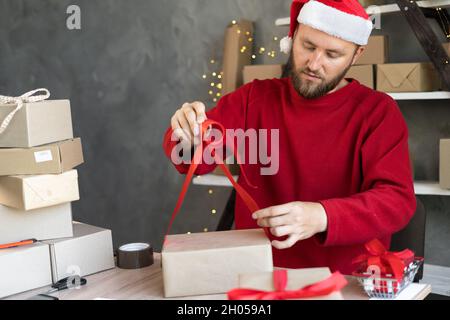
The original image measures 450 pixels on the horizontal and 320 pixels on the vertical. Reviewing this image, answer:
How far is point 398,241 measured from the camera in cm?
171

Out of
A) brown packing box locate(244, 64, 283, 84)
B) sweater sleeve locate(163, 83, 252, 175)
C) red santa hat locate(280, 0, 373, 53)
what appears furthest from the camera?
brown packing box locate(244, 64, 283, 84)

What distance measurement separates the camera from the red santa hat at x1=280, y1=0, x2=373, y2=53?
1.56 m

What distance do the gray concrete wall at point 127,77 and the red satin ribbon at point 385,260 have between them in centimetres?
187

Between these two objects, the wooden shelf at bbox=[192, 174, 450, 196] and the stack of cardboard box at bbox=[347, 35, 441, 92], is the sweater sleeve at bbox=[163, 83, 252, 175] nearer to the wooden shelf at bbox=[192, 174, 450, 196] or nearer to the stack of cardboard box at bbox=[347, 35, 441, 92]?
the stack of cardboard box at bbox=[347, 35, 441, 92]

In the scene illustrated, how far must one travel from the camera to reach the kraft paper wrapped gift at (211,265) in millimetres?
1125

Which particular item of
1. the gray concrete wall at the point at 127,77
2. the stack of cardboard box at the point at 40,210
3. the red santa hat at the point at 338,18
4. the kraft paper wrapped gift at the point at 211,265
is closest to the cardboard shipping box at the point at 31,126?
the stack of cardboard box at the point at 40,210

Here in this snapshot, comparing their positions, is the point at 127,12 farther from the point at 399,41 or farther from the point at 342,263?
the point at 342,263

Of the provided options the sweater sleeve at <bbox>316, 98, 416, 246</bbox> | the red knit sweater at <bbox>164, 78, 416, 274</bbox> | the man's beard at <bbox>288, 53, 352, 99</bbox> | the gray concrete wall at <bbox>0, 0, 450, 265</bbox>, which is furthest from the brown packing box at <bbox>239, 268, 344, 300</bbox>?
the gray concrete wall at <bbox>0, 0, 450, 265</bbox>

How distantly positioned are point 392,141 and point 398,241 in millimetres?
325

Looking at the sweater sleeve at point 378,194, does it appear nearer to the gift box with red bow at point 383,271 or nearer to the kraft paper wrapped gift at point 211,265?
the gift box with red bow at point 383,271

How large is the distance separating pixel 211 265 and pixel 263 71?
167 cm

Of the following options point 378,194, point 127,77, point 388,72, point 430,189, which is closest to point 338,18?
point 378,194

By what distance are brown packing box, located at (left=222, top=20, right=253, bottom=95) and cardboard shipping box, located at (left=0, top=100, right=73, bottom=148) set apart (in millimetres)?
1348

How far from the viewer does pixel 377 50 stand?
7.94ft
